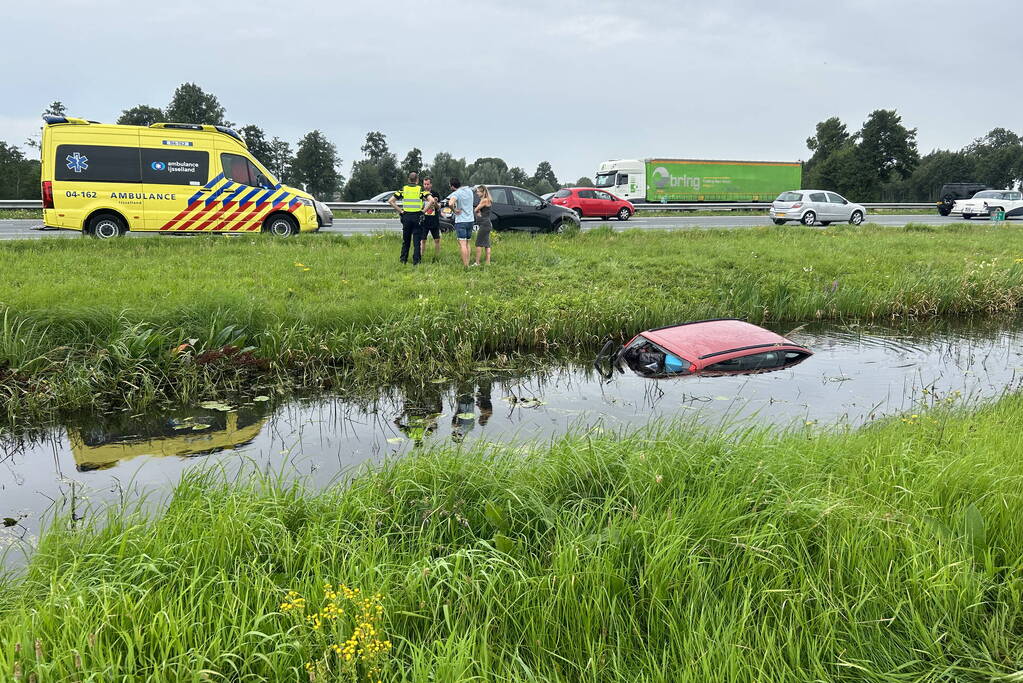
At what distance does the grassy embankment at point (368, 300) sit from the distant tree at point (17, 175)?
38862 mm

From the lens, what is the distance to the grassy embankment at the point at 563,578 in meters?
2.78

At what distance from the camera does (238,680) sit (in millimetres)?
2719

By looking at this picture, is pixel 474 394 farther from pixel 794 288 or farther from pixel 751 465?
pixel 794 288

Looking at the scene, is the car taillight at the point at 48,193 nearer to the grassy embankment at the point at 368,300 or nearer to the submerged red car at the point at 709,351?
the grassy embankment at the point at 368,300

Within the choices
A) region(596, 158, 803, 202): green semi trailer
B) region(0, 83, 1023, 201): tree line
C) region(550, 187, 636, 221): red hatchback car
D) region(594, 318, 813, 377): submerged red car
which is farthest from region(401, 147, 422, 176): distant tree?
region(594, 318, 813, 377): submerged red car

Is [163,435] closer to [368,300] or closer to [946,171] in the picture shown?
[368,300]

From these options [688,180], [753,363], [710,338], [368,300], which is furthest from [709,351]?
[688,180]

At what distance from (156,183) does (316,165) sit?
5394 centimetres

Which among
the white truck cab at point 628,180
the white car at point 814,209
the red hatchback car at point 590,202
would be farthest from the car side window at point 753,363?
the white truck cab at point 628,180

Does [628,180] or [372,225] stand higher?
[628,180]

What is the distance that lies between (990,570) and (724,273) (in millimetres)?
Answer: 10598

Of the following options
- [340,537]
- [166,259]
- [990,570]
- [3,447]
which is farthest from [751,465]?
[166,259]

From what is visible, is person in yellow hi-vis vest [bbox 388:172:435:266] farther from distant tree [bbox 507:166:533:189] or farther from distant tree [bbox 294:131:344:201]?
distant tree [bbox 507:166:533:189]

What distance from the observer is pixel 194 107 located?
6594cm
